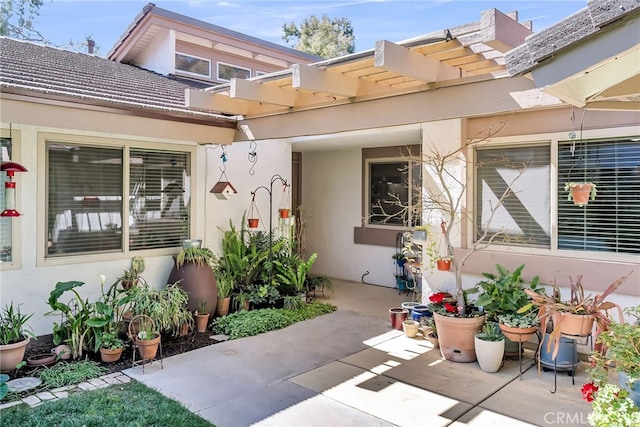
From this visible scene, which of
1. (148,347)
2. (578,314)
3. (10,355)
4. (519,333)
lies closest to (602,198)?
(578,314)

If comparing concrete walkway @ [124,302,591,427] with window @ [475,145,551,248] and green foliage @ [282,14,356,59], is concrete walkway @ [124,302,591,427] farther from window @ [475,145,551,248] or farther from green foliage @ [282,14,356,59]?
green foliage @ [282,14,356,59]

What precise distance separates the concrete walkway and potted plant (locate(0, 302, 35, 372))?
116 centimetres

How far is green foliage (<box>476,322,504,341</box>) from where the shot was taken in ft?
15.4

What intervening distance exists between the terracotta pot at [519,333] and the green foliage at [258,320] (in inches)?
122

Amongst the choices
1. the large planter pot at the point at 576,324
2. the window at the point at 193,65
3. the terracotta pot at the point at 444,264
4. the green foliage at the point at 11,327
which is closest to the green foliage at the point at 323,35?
the window at the point at 193,65

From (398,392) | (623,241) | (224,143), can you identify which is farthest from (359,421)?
(224,143)

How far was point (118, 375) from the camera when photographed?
4.62 metres

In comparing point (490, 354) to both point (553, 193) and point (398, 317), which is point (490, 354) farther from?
point (553, 193)

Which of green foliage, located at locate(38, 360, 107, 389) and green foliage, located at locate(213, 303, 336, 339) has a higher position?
green foliage, located at locate(213, 303, 336, 339)

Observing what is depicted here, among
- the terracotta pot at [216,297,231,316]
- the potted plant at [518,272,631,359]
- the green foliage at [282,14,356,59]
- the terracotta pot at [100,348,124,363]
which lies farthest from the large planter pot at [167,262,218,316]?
the green foliage at [282,14,356,59]

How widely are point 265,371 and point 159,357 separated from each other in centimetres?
139

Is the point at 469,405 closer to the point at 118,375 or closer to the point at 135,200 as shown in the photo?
the point at 118,375

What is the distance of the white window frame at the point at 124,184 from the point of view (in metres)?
5.59

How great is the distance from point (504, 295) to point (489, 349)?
77cm
